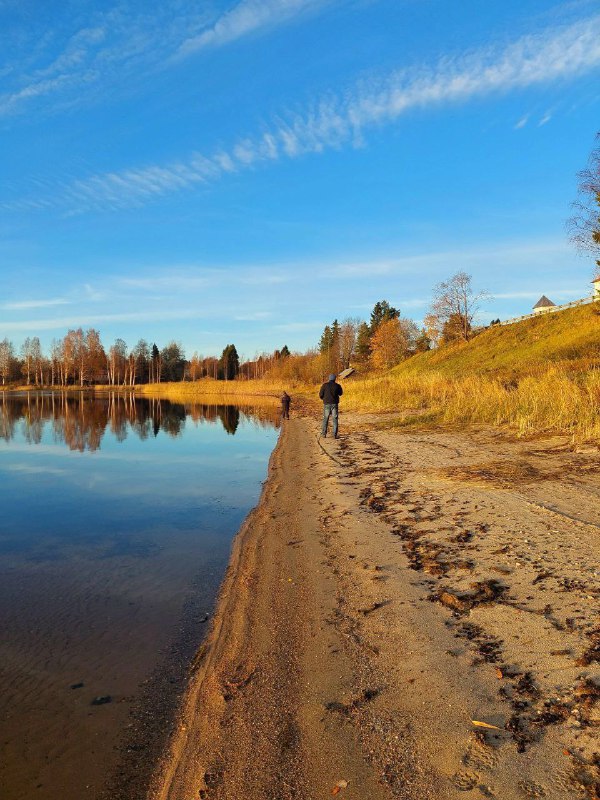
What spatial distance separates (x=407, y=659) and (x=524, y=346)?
45.8m

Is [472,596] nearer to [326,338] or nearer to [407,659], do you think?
[407,659]

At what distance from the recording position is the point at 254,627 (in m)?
4.49

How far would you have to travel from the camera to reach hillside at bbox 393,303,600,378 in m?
36.1

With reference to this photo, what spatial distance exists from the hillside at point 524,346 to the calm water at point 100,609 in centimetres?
2663

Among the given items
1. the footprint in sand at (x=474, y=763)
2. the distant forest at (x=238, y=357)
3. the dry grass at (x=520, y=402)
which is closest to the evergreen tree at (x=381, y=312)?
the distant forest at (x=238, y=357)

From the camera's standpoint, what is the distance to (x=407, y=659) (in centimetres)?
357

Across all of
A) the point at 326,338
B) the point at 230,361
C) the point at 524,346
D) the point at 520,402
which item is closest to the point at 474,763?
the point at 520,402

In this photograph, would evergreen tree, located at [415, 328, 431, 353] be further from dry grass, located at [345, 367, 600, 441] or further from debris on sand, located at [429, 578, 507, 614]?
debris on sand, located at [429, 578, 507, 614]

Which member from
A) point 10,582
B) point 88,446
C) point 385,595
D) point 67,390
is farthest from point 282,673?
point 67,390

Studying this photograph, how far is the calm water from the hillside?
2663 cm

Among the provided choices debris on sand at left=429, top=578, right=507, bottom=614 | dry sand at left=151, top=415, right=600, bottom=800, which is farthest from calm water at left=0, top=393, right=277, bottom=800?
debris on sand at left=429, top=578, right=507, bottom=614

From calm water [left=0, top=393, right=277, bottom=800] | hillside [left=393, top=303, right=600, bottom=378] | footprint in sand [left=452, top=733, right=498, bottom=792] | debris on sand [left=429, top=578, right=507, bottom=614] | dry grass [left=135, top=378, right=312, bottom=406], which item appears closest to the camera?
footprint in sand [left=452, top=733, right=498, bottom=792]

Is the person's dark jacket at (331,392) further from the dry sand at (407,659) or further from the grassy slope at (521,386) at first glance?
the dry sand at (407,659)

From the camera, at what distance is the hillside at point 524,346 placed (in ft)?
119
